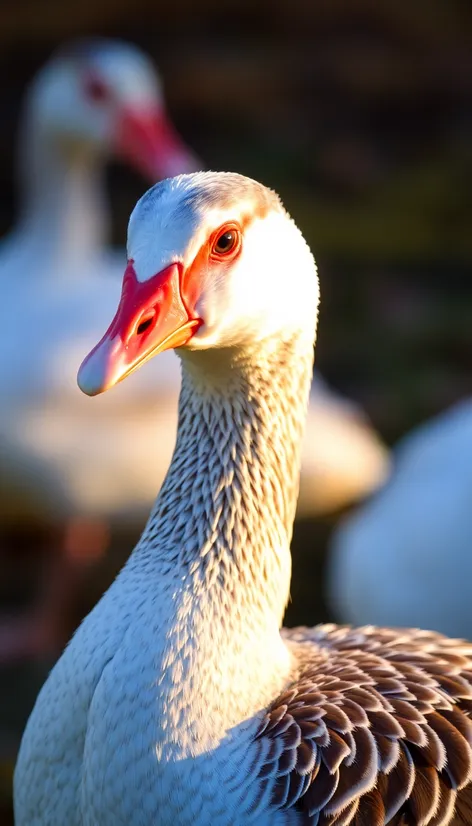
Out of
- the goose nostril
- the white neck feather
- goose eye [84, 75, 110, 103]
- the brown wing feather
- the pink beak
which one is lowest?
the brown wing feather

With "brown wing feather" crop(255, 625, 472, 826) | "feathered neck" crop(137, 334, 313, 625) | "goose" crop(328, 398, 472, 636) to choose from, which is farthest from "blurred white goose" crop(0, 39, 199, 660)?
"brown wing feather" crop(255, 625, 472, 826)

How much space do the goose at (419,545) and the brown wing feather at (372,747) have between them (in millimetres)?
1243

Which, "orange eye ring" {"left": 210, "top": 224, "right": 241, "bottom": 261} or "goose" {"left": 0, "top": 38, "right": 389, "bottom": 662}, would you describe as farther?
"goose" {"left": 0, "top": 38, "right": 389, "bottom": 662}

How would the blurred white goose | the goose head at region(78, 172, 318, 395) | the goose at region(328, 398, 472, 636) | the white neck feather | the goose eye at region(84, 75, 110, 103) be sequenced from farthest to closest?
the goose eye at region(84, 75, 110, 103), the blurred white goose, the goose at region(328, 398, 472, 636), the white neck feather, the goose head at region(78, 172, 318, 395)

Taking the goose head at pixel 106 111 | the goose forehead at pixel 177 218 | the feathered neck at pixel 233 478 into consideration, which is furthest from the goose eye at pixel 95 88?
the goose forehead at pixel 177 218

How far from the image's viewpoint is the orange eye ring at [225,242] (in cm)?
214

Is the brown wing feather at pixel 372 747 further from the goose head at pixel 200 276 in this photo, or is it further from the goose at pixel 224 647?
the goose head at pixel 200 276

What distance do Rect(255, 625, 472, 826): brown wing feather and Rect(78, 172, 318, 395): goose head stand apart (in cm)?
65

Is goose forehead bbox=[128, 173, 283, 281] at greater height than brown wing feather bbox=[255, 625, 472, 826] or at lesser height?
greater

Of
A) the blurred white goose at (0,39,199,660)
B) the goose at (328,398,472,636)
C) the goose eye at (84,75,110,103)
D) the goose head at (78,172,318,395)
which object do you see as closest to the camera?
the goose head at (78,172,318,395)

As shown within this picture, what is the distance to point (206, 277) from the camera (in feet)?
7.00

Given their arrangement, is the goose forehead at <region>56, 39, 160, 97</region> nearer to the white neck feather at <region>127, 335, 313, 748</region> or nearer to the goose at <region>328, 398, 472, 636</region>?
the goose at <region>328, 398, 472, 636</region>

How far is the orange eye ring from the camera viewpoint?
2.14 meters

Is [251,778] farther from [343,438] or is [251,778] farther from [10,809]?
[343,438]
